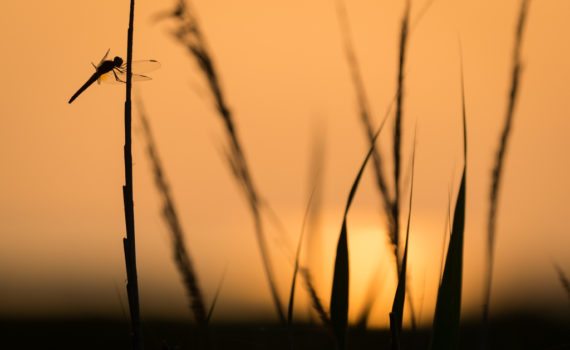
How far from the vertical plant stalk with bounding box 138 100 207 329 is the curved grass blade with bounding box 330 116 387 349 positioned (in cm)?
22

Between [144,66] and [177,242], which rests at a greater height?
[144,66]

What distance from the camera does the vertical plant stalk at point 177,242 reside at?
3.78 ft

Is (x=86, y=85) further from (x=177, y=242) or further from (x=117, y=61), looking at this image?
(x=177, y=242)

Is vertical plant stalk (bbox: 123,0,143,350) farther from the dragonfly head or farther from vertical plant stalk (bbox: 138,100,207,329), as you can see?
the dragonfly head

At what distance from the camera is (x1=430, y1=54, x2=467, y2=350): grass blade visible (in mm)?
1115

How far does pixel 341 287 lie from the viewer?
115 cm

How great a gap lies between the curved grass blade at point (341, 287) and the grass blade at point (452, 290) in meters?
0.15

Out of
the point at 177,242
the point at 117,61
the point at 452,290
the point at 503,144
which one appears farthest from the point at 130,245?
the point at 503,144

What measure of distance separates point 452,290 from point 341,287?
18 cm

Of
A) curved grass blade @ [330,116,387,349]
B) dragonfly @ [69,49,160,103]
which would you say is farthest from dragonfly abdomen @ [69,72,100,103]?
curved grass blade @ [330,116,387,349]

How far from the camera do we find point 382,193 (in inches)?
50.5

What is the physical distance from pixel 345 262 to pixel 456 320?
8.0 inches

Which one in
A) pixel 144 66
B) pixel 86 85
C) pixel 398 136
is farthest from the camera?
pixel 144 66

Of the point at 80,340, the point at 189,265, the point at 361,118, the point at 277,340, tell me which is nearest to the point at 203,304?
the point at 189,265
